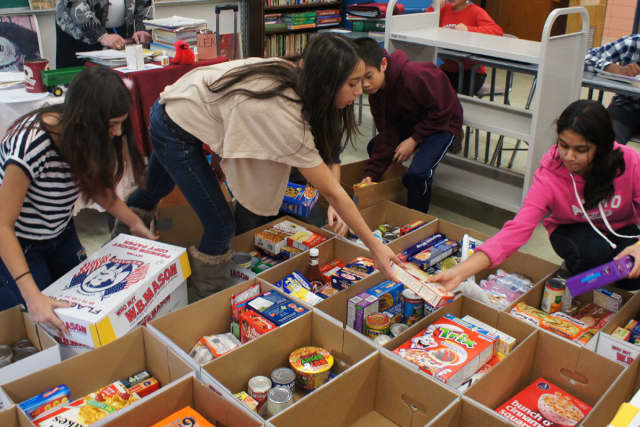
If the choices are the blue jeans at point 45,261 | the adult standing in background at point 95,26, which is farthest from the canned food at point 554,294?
the adult standing in background at point 95,26

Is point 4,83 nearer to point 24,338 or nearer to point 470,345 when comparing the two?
point 24,338

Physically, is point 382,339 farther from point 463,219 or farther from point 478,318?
point 463,219

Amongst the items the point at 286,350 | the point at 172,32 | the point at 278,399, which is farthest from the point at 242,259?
the point at 172,32

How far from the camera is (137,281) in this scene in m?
1.87

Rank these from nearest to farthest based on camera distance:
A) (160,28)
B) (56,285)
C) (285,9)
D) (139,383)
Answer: (139,383) < (56,285) < (160,28) < (285,9)

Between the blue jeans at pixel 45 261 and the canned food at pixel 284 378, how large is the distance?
84 cm

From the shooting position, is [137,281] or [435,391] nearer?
[435,391]

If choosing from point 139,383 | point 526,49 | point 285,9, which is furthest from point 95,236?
point 285,9

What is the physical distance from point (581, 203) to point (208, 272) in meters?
1.45

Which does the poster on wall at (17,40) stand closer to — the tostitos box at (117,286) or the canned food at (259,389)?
the tostitos box at (117,286)

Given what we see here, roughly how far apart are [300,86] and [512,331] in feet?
3.46

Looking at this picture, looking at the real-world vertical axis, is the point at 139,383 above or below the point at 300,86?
below

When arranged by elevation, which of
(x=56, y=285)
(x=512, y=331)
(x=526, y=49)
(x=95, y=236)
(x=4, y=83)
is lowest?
(x=95, y=236)

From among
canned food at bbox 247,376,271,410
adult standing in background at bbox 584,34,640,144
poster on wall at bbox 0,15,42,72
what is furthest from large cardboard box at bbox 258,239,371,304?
poster on wall at bbox 0,15,42,72
